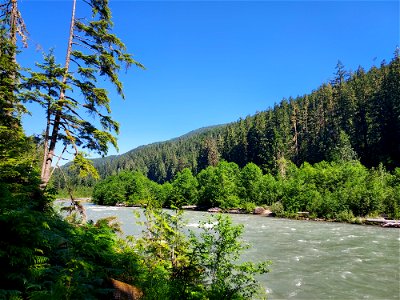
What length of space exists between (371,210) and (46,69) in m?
45.7

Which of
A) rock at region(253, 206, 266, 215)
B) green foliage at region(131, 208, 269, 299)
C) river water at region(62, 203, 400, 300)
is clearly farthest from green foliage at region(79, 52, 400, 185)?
green foliage at region(131, 208, 269, 299)

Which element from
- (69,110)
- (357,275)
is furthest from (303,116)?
(69,110)

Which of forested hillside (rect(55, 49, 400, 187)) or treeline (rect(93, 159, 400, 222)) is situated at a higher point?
forested hillside (rect(55, 49, 400, 187))

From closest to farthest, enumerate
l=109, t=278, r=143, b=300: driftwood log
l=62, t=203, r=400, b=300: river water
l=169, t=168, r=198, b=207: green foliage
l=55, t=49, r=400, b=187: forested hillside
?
l=109, t=278, r=143, b=300: driftwood log < l=62, t=203, r=400, b=300: river water < l=55, t=49, r=400, b=187: forested hillside < l=169, t=168, r=198, b=207: green foliage

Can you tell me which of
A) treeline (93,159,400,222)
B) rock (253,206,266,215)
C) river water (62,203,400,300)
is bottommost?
river water (62,203,400,300)

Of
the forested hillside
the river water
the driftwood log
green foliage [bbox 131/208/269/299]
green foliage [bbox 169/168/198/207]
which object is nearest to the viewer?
the driftwood log

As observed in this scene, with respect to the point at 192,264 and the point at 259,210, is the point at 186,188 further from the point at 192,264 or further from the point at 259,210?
the point at 192,264

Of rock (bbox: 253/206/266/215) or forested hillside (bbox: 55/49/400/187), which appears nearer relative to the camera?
rock (bbox: 253/206/266/215)

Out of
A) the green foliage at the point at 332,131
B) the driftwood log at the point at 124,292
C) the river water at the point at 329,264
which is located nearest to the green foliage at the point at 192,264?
the driftwood log at the point at 124,292

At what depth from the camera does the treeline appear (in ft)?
147

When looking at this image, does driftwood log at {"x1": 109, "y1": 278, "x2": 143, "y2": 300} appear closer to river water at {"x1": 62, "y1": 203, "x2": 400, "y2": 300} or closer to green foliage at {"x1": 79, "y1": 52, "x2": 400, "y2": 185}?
river water at {"x1": 62, "y1": 203, "x2": 400, "y2": 300}

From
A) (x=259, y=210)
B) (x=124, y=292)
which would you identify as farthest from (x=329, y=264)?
(x=259, y=210)

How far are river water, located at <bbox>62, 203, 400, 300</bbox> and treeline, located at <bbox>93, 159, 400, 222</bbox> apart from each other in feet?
37.2

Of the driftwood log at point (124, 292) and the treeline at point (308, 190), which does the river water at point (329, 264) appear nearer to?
the driftwood log at point (124, 292)
